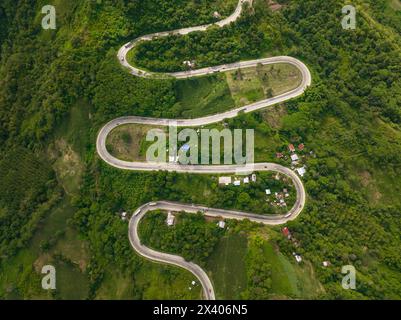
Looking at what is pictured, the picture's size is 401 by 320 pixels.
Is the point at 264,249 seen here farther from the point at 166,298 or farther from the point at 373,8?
the point at 373,8

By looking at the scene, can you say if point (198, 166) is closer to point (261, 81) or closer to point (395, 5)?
point (261, 81)

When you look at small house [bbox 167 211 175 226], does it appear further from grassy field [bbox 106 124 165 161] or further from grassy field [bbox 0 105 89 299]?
grassy field [bbox 0 105 89 299]

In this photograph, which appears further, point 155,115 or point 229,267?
point 155,115

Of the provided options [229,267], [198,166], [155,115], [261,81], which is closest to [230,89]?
[261,81]

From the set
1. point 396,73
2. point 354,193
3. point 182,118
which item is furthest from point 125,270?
point 396,73

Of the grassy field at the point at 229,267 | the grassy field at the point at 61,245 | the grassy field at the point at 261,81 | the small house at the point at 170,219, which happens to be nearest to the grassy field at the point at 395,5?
the grassy field at the point at 261,81

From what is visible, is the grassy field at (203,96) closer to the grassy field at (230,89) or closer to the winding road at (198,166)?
the grassy field at (230,89)
